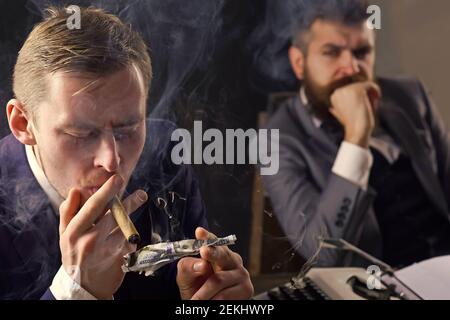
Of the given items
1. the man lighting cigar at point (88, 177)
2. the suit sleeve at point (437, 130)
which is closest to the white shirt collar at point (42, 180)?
the man lighting cigar at point (88, 177)

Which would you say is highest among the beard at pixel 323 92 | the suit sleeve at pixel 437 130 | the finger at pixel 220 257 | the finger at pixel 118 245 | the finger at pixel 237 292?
the beard at pixel 323 92

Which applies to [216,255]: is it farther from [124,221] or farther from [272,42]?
[272,42]

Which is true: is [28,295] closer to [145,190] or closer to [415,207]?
[145,190]

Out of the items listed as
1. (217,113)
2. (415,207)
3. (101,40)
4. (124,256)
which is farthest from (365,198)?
(101,40)

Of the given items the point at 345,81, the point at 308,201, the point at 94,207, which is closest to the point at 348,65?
the point at 345,81

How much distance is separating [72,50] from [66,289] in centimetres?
41

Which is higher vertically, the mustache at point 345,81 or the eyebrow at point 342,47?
the eyebrow at point 342,47

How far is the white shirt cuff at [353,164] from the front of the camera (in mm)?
1115

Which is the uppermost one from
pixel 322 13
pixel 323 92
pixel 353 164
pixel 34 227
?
pixel 322 13

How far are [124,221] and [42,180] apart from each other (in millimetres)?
160

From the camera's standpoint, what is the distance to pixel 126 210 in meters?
1.09

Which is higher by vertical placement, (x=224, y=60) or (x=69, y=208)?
(x=224, y=60)

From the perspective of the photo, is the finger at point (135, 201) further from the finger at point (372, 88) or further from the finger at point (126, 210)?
the finger at point (372, 88)

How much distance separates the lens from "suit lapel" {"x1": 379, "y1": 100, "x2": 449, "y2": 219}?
3.68 feet
